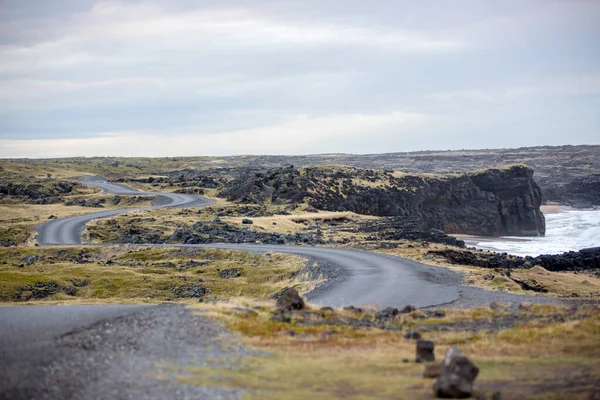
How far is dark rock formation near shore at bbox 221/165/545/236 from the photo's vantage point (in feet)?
298

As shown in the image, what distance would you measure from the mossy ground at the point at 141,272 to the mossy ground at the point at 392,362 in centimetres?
1614

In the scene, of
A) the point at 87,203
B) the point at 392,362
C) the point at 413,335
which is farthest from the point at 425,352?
the point at 87,203

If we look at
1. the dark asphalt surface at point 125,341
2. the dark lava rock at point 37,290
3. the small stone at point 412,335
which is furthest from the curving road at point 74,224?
the small stone at point 412,335

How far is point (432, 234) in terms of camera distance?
62.2 meters

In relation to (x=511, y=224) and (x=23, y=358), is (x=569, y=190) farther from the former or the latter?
(x=23, y=358)

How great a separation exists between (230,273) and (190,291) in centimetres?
464

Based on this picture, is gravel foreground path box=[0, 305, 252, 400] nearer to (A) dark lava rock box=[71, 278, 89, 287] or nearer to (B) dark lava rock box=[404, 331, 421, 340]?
(B) dark lava rock box=[404, 331, 421, 340]

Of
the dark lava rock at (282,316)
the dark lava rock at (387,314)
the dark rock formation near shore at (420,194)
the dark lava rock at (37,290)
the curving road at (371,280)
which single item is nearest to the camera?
the dark lava rock at (282,316)

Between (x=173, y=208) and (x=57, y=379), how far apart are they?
66.7 metres

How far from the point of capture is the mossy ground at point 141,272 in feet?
120

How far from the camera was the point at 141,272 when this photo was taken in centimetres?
4194

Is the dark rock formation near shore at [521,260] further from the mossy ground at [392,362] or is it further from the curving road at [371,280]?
the mossy ground at [392,362]

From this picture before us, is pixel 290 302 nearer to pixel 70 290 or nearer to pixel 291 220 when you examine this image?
pixel 70 290

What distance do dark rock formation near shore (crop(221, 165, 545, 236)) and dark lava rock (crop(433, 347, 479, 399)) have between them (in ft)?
238
